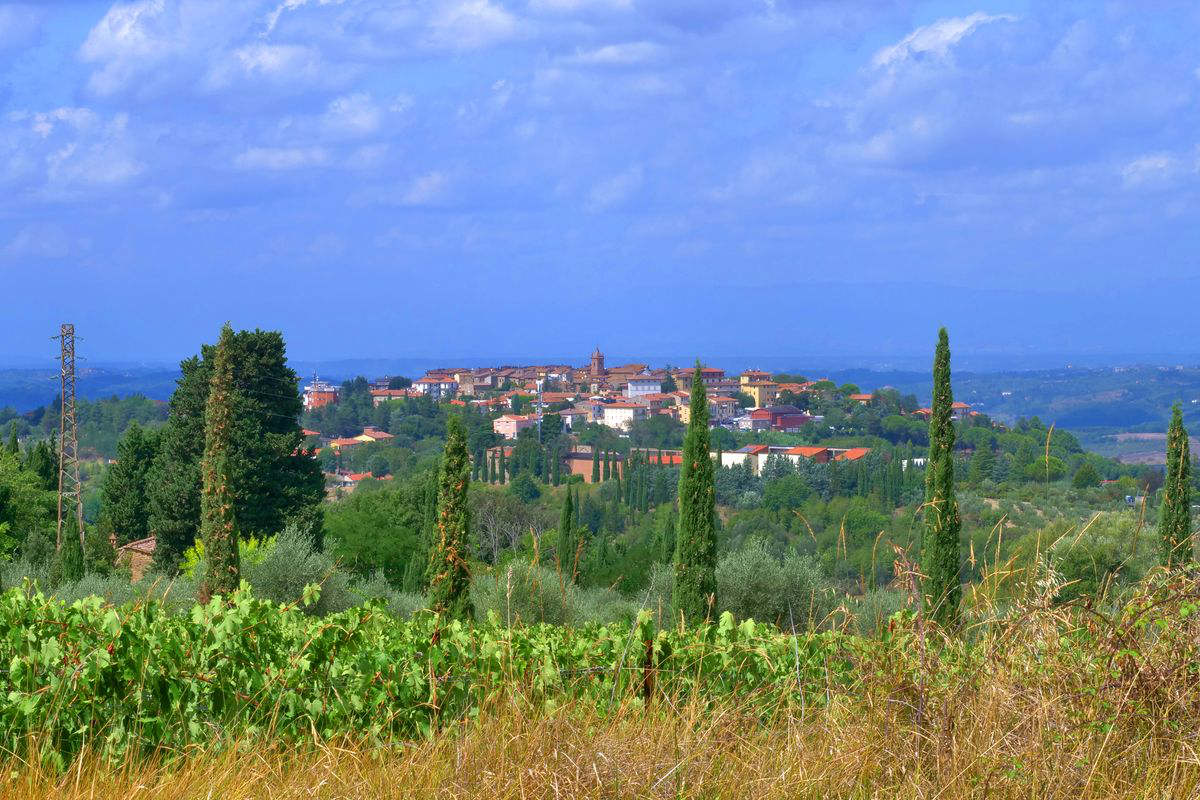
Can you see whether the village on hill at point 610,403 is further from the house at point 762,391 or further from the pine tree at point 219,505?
the pine tree at point 219,505

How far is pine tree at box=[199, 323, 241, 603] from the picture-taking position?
15719 millimetres

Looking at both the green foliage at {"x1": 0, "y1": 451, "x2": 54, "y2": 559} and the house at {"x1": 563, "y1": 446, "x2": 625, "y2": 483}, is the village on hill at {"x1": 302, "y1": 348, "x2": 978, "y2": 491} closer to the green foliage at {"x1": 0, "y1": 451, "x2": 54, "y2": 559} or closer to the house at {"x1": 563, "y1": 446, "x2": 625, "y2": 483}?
the house at {"x1": 563, "y1": 446, "x2": 625, "y2": 483}

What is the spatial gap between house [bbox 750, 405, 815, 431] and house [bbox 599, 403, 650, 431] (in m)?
9.39

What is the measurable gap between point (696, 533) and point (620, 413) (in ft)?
255

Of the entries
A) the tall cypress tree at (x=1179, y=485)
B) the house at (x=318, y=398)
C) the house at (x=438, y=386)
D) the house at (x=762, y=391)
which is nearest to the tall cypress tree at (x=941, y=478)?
the tall cypress tree at (x=1179, y=485)

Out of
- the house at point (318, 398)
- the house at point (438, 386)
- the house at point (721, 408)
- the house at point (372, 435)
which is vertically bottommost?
the house at point (372, 435)

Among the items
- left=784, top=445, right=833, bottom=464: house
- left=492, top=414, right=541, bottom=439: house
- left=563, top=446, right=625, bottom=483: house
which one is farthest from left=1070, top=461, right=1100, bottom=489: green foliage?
left=492, top=414, right=541, bottom=439: house

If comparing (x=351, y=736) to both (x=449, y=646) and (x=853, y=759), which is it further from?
(x=853, y=759)

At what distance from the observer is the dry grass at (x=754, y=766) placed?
242 cm

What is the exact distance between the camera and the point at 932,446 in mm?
16125

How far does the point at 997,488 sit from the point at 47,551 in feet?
127

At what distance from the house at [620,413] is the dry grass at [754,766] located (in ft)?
285

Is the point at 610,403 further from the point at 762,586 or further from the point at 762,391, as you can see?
the point at 762,586

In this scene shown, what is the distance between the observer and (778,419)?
3536 inches
